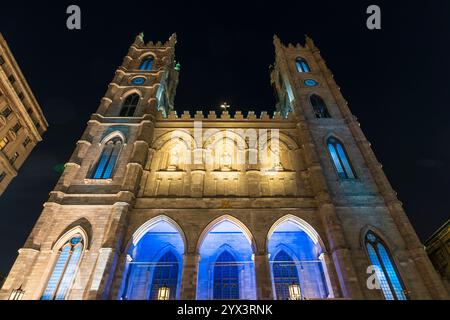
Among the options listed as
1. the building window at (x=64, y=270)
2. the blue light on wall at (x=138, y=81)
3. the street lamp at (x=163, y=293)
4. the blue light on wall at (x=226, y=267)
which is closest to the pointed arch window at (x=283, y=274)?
the blue light on wall at (x=226, y=267)

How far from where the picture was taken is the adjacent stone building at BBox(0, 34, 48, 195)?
1099 inches

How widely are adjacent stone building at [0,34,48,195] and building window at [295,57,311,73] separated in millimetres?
30602

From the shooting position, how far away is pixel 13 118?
2956 centimetres

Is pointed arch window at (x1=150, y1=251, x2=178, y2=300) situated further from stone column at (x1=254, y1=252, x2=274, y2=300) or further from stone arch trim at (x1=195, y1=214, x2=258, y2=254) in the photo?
stone column at (x1=254, y1=252, x2=274, y2=300)

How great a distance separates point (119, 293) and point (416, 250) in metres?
16.0

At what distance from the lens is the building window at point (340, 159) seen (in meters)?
18.9

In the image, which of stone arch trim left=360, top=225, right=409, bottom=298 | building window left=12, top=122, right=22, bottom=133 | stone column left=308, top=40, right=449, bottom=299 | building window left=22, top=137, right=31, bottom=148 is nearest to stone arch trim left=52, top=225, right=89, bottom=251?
stone arch trim left=360, top=225, right=409, bottom=298

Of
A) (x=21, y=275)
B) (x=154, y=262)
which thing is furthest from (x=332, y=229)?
(x=21, y=275)

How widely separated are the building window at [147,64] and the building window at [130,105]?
5.22 metres

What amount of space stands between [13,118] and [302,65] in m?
32.6

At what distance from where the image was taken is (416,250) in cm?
1456

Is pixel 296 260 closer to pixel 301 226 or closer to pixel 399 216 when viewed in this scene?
pixel 301 226

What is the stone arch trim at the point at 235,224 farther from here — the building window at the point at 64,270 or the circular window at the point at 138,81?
the circular window at the point at 138,81
